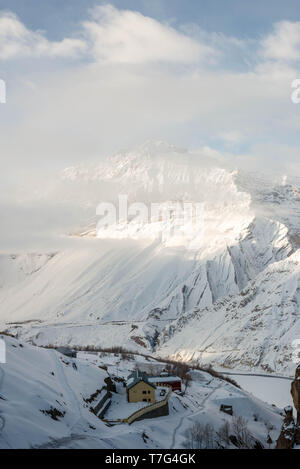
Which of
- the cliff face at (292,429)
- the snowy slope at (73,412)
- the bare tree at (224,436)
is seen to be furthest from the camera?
the bare tree at (224,436)

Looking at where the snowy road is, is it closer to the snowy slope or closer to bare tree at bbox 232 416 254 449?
the snowy slope

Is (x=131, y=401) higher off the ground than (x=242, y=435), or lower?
lower

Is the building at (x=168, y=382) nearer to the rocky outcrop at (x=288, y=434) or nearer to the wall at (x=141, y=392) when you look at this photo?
the wall at (x=141, y=392)

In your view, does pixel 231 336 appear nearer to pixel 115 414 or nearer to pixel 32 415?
pixel 115 414

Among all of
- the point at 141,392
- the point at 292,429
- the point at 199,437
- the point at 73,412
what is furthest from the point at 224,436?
the point at 73,412

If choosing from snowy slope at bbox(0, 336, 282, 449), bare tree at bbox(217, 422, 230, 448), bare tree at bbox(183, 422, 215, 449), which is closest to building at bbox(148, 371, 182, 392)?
snowy slope at bbox(0, 336, 282, 449)

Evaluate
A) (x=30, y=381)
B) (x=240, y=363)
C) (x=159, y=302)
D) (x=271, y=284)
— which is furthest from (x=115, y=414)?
(x=159, y=302)

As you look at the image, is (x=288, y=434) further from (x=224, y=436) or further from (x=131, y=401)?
(x=131, y=401)

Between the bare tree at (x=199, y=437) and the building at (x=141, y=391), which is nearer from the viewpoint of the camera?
the bare tree at (x=199, y=437)

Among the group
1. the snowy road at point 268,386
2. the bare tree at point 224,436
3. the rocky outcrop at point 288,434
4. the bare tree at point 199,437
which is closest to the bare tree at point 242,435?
the bare tree at point 224,436
